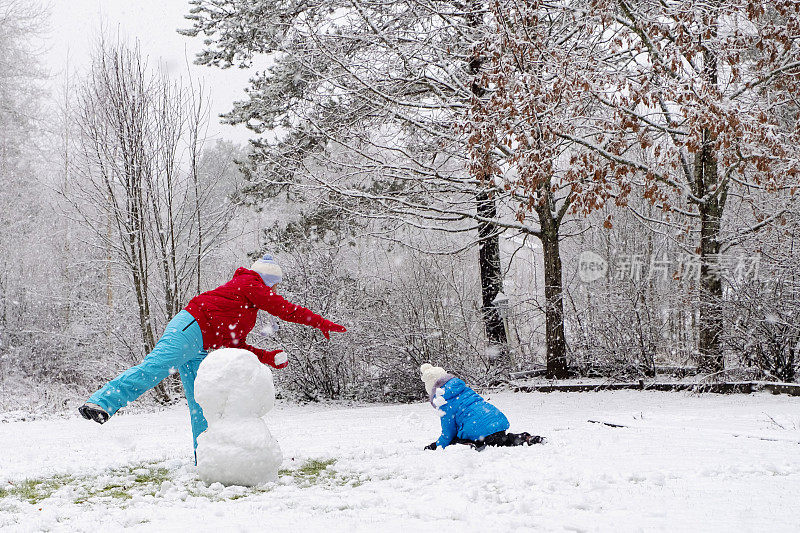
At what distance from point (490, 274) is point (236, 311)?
8.08 m

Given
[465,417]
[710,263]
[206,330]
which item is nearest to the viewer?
[206,330]

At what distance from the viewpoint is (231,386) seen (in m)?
3.79

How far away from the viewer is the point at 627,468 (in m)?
3.62

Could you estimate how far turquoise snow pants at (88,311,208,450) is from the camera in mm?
3816

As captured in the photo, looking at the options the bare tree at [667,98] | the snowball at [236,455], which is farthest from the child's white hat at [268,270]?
the bare tree at [667,98]

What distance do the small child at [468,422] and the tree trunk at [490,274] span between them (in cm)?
626

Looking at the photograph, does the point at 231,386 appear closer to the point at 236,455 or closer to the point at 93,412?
the point at 236,455

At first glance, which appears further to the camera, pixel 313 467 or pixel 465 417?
pixel 465 417

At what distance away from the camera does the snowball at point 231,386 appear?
378 cm

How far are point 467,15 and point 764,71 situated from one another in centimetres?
485

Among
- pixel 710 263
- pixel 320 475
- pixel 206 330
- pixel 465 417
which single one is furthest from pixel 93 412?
pixel 710 263

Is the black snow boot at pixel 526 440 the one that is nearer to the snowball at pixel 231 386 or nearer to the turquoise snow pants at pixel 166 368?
the snowball at pixel 231 386

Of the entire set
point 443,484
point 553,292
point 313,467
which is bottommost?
point 313,467

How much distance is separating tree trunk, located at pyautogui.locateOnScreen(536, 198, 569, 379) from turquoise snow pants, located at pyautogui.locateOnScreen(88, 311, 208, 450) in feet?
23.6
